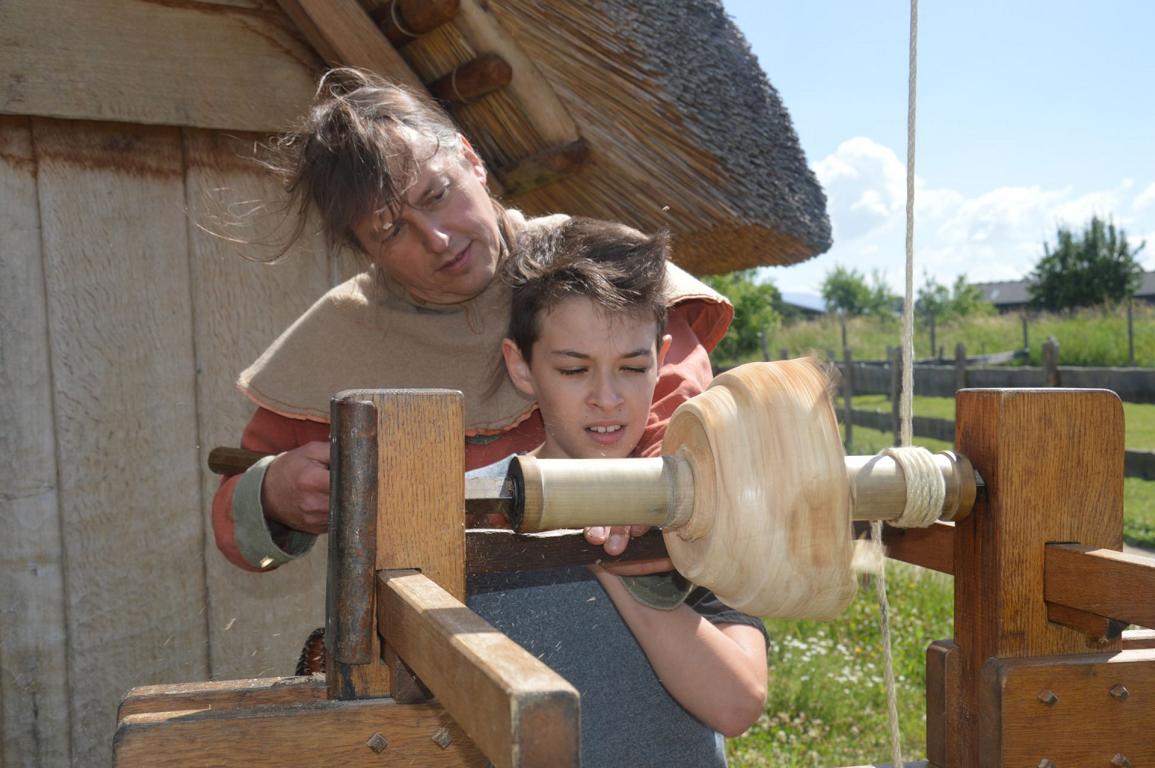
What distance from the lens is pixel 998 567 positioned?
86 cm

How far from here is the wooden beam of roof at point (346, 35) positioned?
2.11 m

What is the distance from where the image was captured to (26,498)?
2.00m

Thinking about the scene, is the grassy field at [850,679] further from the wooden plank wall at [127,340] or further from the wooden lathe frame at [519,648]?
the wooden lathe frame at [519,648]

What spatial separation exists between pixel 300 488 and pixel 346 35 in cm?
124

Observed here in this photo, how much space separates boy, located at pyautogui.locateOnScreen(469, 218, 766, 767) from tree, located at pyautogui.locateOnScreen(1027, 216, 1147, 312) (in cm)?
2656

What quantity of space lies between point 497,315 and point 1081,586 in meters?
1.12

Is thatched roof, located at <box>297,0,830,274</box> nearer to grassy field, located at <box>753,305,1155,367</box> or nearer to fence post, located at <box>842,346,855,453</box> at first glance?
grassy field, located at <box>753,305,1155,367</box>

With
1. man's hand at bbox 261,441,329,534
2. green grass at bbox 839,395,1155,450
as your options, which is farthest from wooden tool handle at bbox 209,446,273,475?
green grass at bbox 839,395,1155,450

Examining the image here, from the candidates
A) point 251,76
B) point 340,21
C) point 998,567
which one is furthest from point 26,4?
→ point 998,567

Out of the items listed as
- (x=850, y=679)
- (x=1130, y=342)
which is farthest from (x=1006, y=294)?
(x=850, y=679)

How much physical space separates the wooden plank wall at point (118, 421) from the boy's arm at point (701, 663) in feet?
4.08

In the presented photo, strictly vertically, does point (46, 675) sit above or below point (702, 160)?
below

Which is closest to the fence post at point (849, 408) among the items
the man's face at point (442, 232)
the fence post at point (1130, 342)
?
the fence post at point (1130, 342)

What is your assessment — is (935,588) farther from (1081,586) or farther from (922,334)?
(922,334)
